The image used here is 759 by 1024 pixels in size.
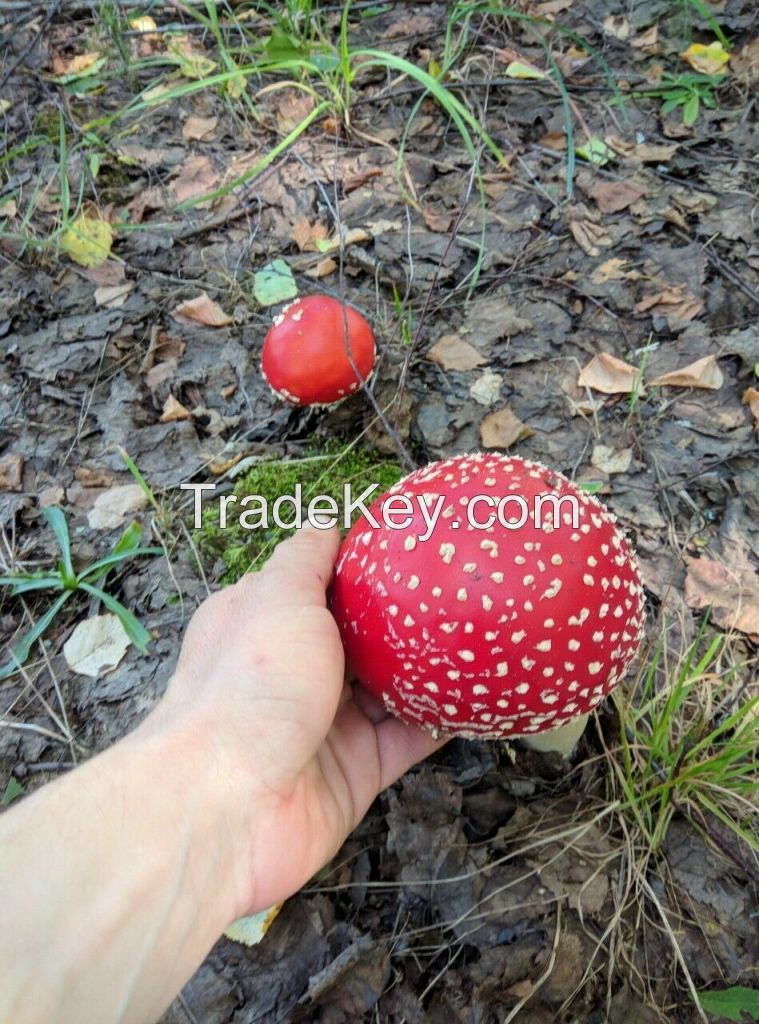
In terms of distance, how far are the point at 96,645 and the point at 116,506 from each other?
2.44 ft

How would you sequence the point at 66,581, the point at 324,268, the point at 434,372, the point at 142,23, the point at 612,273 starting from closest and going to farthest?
the point at 66,581 → the point at 434,372 → the point at 612,273 → the point at 324,268 → the point at 142,23

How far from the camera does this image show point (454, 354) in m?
3.99

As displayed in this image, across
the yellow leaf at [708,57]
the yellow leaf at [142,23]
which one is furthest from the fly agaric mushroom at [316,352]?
the yellow leaf at [142,23]

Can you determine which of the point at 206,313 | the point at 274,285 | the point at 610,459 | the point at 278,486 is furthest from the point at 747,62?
the point at 278,486

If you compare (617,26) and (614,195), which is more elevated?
(617,26)

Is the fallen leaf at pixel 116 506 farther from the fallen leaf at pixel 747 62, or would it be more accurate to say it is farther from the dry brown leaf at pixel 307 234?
the fallen leaf at pixel 747 62

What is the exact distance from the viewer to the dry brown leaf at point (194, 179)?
5039 millimetres

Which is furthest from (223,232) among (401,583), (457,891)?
(457,891)

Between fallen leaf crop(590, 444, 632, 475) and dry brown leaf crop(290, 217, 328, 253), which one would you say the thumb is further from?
dry brown leaf crop(290, 217, 328, 253)

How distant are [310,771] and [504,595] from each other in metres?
0.91

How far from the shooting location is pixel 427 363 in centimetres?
→ 399

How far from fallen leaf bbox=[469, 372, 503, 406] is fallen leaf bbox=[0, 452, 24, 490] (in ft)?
7.63

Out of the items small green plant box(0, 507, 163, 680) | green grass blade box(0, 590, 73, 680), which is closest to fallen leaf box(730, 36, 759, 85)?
small green plant box(0, 507, 163, 680)

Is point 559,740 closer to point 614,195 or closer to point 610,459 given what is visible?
point 610,459
